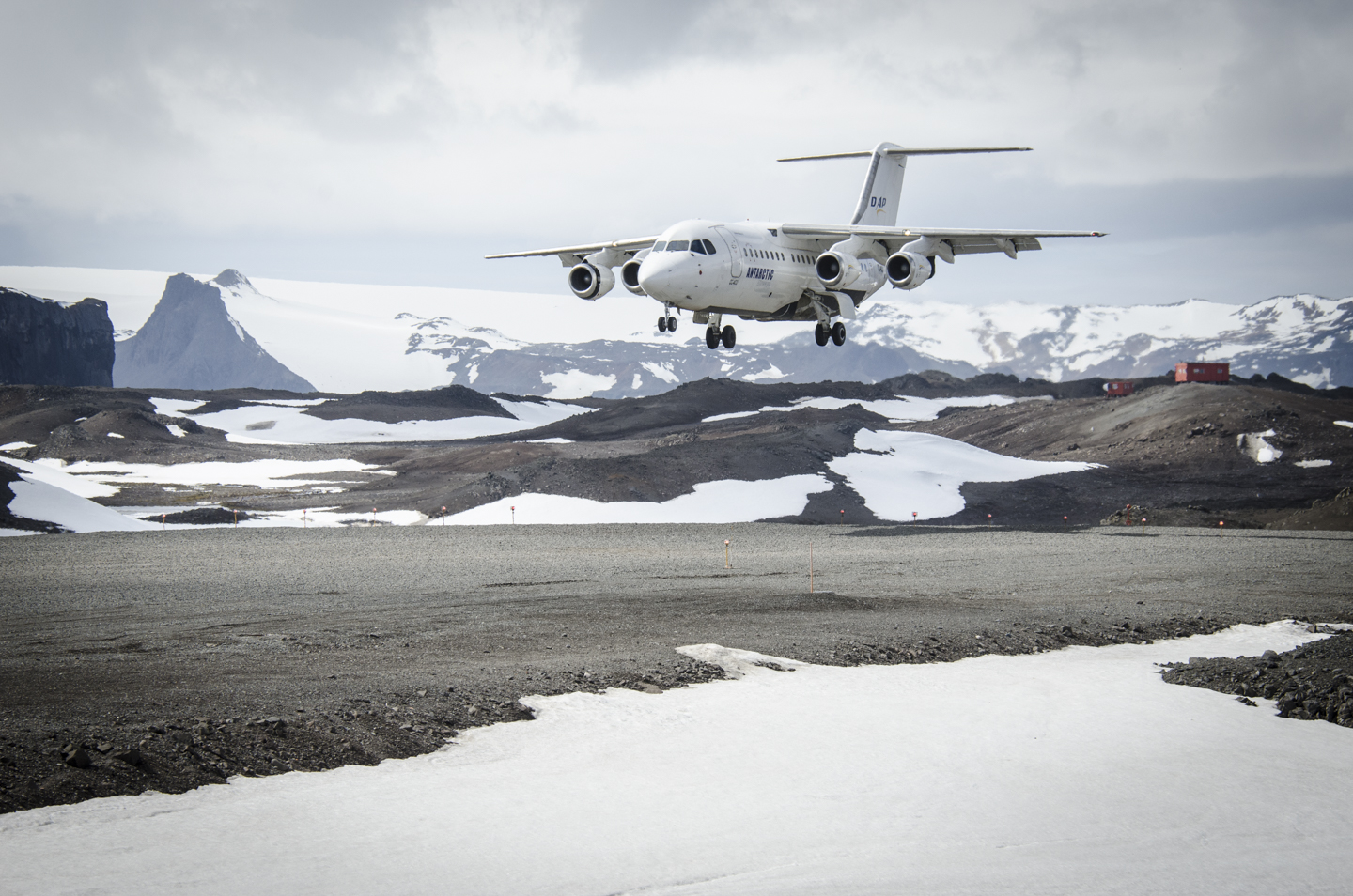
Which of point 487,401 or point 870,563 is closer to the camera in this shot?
point 870,563

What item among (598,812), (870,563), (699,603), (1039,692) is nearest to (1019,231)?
(870,563)

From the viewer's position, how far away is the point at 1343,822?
399 inches

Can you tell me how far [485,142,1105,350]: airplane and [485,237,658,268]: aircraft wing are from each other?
0.09ft

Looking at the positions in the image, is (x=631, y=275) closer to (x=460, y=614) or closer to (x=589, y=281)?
(x=589, y=281)

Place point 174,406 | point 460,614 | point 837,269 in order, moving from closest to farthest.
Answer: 1. point 460,614
2. point 837,269
3. point 174,406

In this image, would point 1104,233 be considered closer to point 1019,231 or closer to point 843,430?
point 1019,231

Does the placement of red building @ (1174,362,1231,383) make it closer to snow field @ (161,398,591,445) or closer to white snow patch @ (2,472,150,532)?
snow field @ (161,398,591,445)

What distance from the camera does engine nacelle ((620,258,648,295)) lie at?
2802cm

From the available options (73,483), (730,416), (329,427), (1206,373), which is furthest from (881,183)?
(329,427)

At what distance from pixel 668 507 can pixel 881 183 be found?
46.7 feet

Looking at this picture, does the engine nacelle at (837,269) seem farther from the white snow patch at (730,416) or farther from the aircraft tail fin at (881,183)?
the white snow patch at (730,416)

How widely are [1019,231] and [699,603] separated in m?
14.3

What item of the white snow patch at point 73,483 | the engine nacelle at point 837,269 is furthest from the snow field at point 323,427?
the engine nacelle at point 837,269

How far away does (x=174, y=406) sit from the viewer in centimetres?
10769
